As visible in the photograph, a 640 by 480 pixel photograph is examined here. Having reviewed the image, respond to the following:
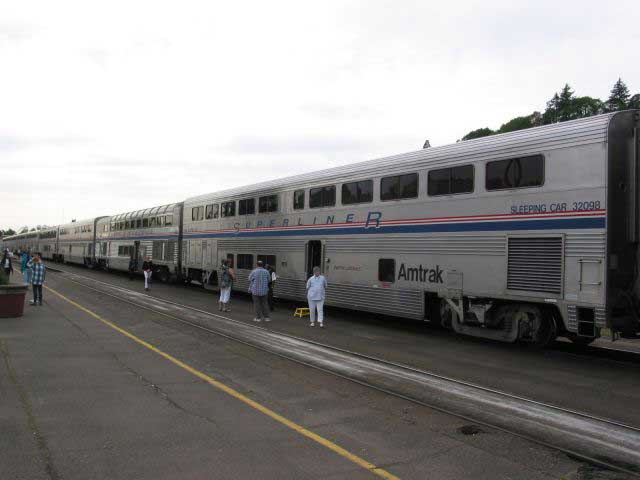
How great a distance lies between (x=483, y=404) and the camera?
6.95 m

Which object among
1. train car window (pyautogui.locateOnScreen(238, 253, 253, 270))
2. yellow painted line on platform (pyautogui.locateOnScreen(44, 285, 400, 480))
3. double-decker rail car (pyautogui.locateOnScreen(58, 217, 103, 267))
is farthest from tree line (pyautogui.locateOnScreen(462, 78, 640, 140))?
yellow painted line on platform (pyautogui.locateOnScreen(44, 285, 400, 480))

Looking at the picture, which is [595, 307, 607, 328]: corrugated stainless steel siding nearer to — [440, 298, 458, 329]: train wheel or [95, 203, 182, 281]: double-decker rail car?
[440, 298, 458, 329]: train wheel

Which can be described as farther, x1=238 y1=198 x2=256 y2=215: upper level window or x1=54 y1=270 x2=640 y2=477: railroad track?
x1=238 y1=198 x2=256 y2=215: upper level window

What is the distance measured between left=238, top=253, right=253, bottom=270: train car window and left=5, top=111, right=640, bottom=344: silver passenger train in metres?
1.08

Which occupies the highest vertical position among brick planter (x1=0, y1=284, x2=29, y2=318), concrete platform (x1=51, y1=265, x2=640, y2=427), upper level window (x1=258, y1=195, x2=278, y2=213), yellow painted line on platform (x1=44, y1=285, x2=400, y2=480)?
upper level window (x1=258, y1=195, x2=278, y2=213)

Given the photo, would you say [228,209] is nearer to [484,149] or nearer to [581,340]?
[484,149]

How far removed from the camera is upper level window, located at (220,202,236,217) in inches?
852

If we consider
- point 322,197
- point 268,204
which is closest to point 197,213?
point 268,204

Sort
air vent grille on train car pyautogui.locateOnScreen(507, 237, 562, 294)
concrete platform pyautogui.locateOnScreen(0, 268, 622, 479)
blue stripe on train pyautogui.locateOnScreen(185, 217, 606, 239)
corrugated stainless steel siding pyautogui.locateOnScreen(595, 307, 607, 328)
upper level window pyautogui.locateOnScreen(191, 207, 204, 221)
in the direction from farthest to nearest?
upper level window pyautogui.locateOnScreen(191, 207, 204, 221)
air vent grille on train car pyautogui.locateOnScreen(507, 237, 562, 294)
blue stripe on train pyautogui.locateOnScreen(185, 217, 606, 239)
corrugated stainless steel siding pyautogui.locateOnScreen(595, 307, 607, 328)
concrete platform pyautogui.locateOnScreen(0, 268, 622, 479)

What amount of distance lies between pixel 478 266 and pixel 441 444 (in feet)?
21.4

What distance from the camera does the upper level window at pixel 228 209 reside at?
21.6 m

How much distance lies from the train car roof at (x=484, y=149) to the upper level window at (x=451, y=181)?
7.6 inches

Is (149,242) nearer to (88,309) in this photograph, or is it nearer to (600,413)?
(88,309)

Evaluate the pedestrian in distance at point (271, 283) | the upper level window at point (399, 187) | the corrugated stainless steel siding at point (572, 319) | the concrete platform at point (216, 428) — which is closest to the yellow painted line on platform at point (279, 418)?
the concrete platform at point (216, 428)
